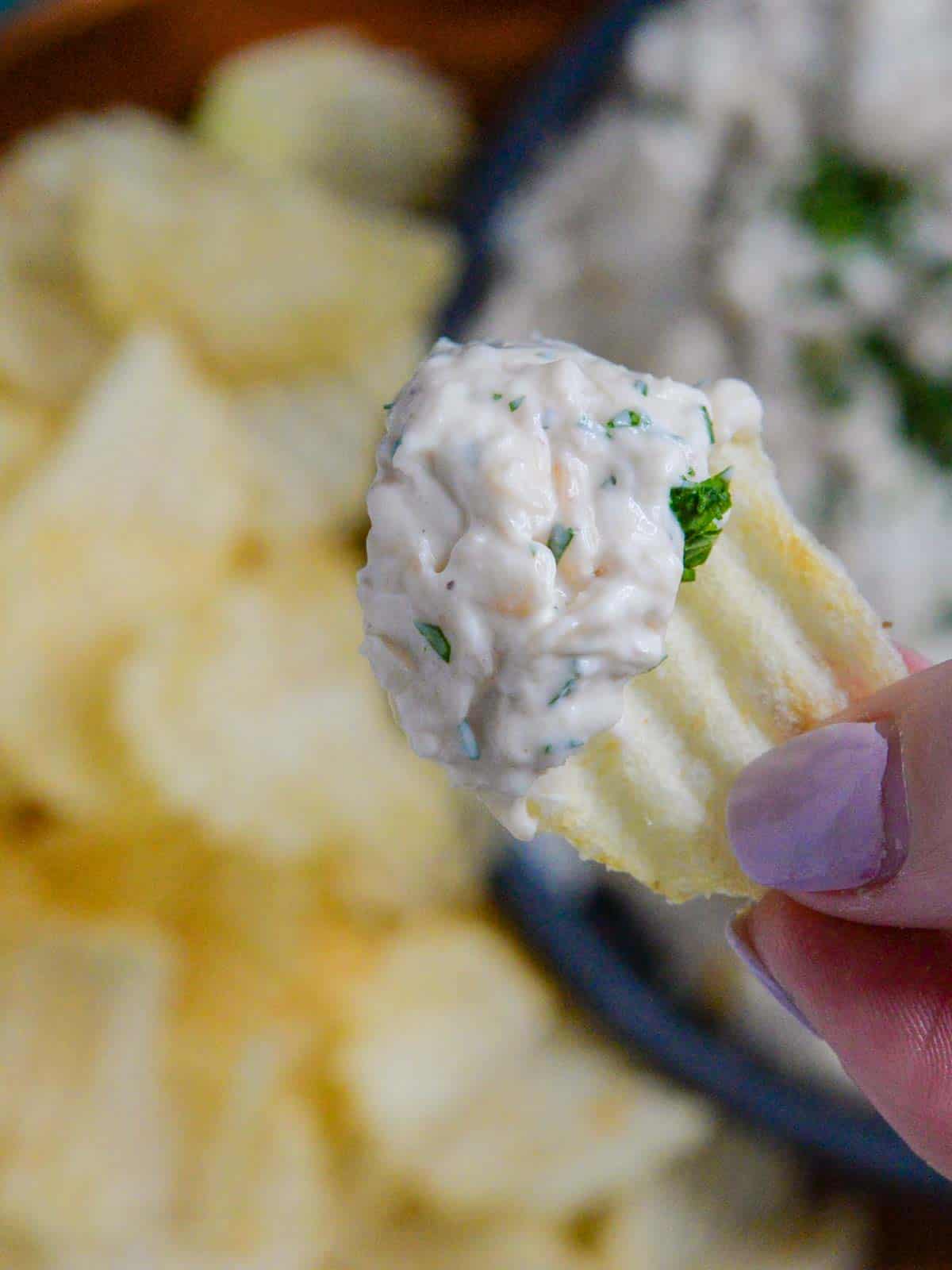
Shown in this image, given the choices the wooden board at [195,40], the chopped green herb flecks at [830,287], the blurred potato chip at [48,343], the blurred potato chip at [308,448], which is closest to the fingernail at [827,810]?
the chopped green herb flecks at [830,287]

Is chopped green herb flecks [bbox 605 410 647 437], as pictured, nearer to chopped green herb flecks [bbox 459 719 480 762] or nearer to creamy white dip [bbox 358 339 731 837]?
creamy white dip [bbox 358 339 731 837]

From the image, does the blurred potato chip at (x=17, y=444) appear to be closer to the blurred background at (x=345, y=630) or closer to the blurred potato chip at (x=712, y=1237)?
the blurred background at (x=345, y=630)

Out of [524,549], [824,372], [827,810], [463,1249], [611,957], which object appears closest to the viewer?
[524,549]

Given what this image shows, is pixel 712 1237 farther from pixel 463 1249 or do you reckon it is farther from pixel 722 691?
pixel 722 691

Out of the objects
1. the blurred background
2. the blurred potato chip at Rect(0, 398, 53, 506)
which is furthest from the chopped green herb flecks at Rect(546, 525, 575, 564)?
the blurred potato chip at Rect(0, 398, 53, 506)

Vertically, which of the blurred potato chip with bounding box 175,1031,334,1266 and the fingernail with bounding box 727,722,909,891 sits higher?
the fingernail with bounding box 727,722,909,891

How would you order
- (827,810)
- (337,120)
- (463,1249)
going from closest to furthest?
(827,810), (463,1249), (337,120)

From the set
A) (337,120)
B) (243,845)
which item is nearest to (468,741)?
(243,845)
